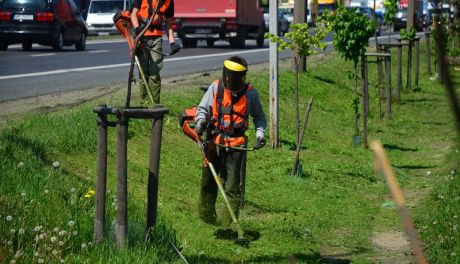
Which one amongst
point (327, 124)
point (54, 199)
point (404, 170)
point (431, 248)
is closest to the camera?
point (54, 199)

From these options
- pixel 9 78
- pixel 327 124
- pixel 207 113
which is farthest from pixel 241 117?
pixel 9 78

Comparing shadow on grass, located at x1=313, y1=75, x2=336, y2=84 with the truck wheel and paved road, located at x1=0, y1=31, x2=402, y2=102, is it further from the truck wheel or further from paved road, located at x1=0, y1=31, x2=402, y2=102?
the truck wheel

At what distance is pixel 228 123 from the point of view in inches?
341

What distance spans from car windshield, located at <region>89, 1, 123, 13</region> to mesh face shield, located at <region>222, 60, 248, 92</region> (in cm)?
4752

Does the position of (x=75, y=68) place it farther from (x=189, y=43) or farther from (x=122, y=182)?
(x=122, y=182)

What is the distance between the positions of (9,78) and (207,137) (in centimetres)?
1245

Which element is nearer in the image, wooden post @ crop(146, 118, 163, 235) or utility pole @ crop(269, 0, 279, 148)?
wooden post @ crop(146, 118, 163, 235)

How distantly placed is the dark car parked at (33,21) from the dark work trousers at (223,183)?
75.5 ft

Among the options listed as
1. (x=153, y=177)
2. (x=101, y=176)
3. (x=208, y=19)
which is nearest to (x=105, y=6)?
(x=208, y=19)

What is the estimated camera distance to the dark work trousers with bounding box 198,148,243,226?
8906 mm

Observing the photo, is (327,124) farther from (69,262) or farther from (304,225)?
(69,262)

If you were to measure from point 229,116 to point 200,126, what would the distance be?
271 mm

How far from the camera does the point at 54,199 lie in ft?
23.0

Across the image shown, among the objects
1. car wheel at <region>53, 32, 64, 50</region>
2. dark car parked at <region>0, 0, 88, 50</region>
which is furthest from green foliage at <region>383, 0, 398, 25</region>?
car wheel at <region>53, 32, 64, 50</region>
